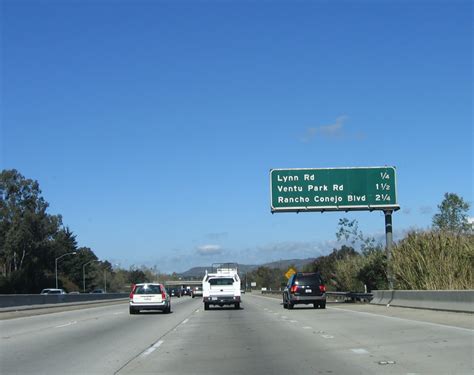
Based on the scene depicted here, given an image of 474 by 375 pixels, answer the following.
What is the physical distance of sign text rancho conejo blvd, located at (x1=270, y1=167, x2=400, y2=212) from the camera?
4000 centimetres

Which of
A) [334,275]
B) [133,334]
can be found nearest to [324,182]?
[334,275]

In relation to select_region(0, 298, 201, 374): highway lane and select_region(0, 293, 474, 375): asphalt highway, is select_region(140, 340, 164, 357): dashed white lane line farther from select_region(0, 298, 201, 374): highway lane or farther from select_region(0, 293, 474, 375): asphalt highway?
select_region(0, 298, 201, 374): highway lane

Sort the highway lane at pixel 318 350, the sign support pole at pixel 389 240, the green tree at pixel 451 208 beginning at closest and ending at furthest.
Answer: the highway lane at pixel 318 350 → the sign support pole at pixel 389 240 → the green tree at pixel 451 208

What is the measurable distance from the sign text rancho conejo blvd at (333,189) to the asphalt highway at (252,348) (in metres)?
17.3

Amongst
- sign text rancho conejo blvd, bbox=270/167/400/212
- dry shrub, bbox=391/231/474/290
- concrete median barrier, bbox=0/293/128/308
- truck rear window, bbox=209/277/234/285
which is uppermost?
sign text rancho conejo blvd, bbox=270/167/400/212

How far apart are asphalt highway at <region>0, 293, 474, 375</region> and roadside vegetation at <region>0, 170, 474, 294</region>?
8.94 meters

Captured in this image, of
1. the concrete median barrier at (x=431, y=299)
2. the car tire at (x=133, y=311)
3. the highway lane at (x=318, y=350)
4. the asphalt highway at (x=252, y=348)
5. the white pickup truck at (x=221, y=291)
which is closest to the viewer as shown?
the highway lane at (x=318, y=350)

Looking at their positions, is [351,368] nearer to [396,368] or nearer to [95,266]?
[396,368]

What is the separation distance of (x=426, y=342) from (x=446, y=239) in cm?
1755

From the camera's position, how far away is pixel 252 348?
1552 centimetres

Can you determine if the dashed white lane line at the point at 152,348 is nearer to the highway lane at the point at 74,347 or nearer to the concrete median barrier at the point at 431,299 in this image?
the highway lane at the point at 74,347

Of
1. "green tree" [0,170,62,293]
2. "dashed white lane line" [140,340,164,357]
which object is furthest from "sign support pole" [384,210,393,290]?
"green tree" [0,170,62,293]

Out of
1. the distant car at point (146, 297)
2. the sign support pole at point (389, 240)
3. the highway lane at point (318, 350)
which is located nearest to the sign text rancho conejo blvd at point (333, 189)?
the sign support pole at point (389, 240)

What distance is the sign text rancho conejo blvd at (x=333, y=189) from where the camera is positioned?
40000mm
